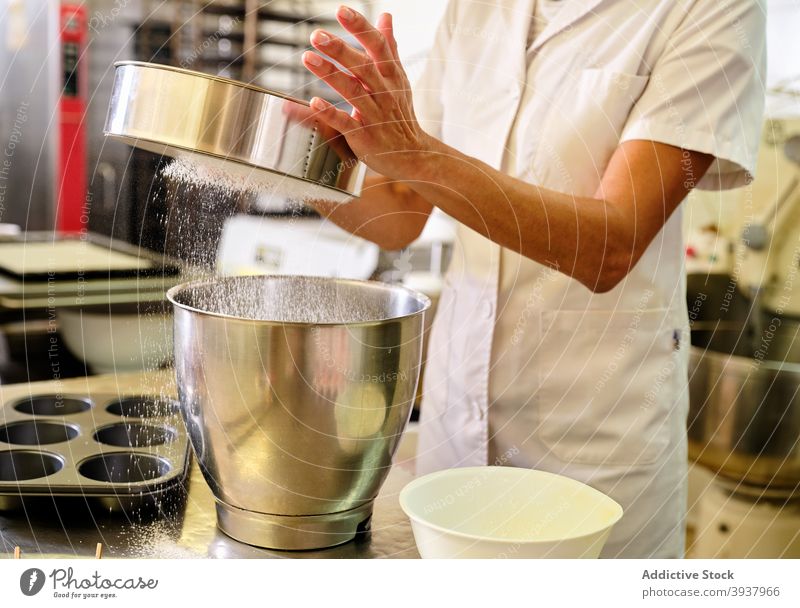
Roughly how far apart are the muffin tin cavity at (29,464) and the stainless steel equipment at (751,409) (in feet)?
3.56

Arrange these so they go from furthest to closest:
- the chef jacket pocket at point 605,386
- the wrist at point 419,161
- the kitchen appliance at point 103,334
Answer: the kitchen appliance at point 103,334 < the chef jacket pocket at point 605,386 < the wrist at point 419,161

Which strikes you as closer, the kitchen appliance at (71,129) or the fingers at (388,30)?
the fingers at (388,30)

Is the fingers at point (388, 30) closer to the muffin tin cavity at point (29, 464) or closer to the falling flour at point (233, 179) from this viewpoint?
the falling flour at point (233, 179)

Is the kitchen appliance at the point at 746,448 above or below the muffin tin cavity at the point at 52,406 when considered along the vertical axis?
below

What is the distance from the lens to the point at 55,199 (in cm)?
257

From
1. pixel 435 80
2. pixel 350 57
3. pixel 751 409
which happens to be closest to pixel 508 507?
pixel 350 57

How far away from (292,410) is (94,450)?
202 millimetres

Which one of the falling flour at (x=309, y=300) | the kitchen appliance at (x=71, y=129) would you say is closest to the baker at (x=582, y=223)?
the falling flour at (x=309, y=300)

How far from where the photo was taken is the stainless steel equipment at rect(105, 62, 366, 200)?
0.49m

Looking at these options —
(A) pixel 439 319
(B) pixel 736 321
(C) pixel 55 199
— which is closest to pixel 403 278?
(B) pixel 736 321

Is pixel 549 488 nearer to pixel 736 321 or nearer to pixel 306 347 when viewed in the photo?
pixel 306 347

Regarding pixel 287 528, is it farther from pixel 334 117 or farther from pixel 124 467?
A: pixel 334 117

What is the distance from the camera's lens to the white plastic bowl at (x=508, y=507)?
0.49 metres

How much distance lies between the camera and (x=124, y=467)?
0.61 metres
